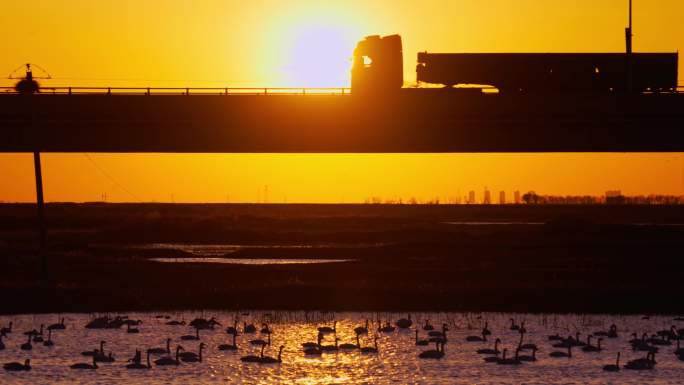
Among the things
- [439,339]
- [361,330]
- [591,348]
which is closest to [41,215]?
[361,330]

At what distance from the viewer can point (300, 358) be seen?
35.1 meters

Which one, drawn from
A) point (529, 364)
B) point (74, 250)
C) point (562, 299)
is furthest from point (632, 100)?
point (529, 364)

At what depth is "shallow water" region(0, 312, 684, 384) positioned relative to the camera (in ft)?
105

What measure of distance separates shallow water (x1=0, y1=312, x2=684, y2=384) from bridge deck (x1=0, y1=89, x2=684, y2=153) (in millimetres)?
34597

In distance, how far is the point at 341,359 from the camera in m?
34.9

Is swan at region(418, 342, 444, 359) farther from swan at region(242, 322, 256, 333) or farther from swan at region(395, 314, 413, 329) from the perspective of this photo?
swan at region(242, 322, 256, 333)

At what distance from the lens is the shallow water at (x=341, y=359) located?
31.9 metres

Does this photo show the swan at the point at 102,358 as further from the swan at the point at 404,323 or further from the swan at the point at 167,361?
the swan at the point at 404,323

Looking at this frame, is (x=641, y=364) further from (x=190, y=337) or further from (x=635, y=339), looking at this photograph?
(x=190, y=337)

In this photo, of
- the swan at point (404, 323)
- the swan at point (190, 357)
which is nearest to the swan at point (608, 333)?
the swan at point (404, 323)

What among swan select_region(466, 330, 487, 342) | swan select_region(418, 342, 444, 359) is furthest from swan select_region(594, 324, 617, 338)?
swan select_region(418, 342, 444, 359)

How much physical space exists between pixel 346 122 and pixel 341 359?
149ft

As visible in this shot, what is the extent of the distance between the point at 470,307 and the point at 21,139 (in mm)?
41963

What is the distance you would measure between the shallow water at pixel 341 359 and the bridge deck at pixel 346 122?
34597 mm
